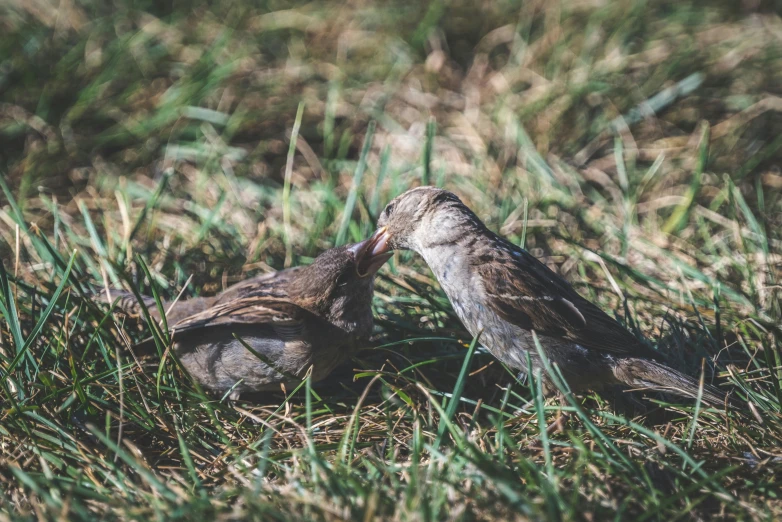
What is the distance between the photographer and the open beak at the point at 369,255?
3814mm

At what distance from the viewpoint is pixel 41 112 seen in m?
5.48

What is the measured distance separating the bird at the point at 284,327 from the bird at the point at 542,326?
46 centimetres

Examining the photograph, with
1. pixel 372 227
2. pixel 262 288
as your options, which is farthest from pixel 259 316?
pixel 372 227

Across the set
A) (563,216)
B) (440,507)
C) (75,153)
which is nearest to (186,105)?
(75,153)

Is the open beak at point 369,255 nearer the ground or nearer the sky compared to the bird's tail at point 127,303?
nearer the sky

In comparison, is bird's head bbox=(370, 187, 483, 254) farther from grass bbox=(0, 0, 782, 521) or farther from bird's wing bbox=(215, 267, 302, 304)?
bird's wing bbox=(215, 267, 302, 304)

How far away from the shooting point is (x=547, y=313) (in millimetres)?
3436

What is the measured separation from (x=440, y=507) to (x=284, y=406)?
1.25 meters

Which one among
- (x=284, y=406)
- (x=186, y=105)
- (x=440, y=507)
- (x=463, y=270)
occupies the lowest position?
(x=284, y=406)

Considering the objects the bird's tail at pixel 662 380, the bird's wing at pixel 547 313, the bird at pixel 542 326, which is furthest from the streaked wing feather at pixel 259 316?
the bird's tail at pixel 662 380

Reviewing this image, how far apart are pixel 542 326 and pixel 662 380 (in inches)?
21.0

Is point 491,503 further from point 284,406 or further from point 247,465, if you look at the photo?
point 284,406

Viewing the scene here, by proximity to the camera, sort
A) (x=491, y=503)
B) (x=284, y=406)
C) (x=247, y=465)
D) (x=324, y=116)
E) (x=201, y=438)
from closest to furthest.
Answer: (x=491, y=503) < (x=247, y=465) < (x=201, y=438) < (x=284, y=406) < (x=324, y=116)

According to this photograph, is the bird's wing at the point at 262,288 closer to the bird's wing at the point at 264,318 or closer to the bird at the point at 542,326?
the bird's wing at the point at 264,318
